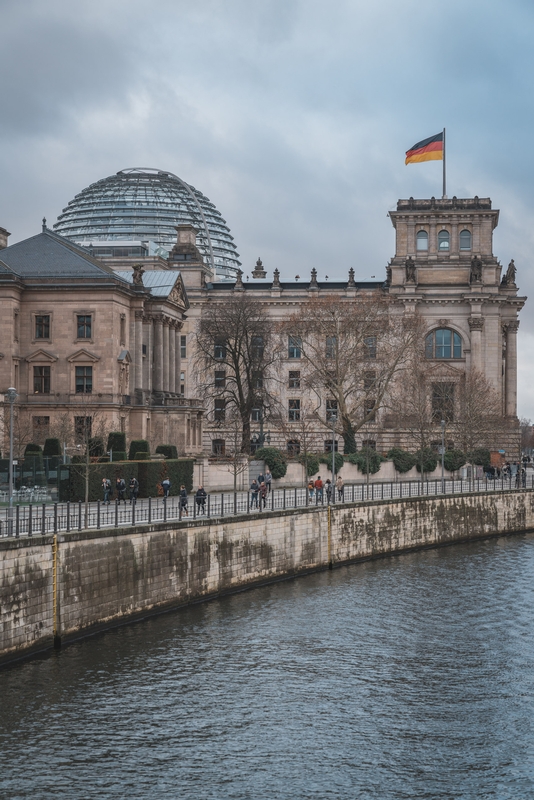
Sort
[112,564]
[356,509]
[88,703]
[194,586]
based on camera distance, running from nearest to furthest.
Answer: [88,703] < [112,564] < [194,586] < [356,509]

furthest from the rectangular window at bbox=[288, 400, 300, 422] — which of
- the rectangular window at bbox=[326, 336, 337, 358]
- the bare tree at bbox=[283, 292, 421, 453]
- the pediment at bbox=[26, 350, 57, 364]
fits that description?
the pediment at bbox=[26, 350, 57, 364]

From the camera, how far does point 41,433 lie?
Result: 265 feet

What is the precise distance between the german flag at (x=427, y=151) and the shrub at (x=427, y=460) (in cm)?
2826

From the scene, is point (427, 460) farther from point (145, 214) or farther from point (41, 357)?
point (145, 214)

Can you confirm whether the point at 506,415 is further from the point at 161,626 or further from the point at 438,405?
the point at 161,626

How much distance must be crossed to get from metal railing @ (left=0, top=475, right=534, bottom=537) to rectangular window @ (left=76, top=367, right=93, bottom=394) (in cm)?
1619

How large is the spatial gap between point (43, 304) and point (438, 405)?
1781 inches

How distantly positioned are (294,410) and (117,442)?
53.2m

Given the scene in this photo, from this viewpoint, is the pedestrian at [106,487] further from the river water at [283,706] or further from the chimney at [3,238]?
the chimney at [3,238]

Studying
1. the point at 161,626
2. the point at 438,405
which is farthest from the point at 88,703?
the point at 438,405

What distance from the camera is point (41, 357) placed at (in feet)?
277

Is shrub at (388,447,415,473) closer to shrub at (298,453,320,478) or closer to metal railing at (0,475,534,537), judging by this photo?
metal railing at (0,475,534,537)

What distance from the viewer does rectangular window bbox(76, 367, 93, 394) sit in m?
84.8

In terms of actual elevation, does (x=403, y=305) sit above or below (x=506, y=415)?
above
